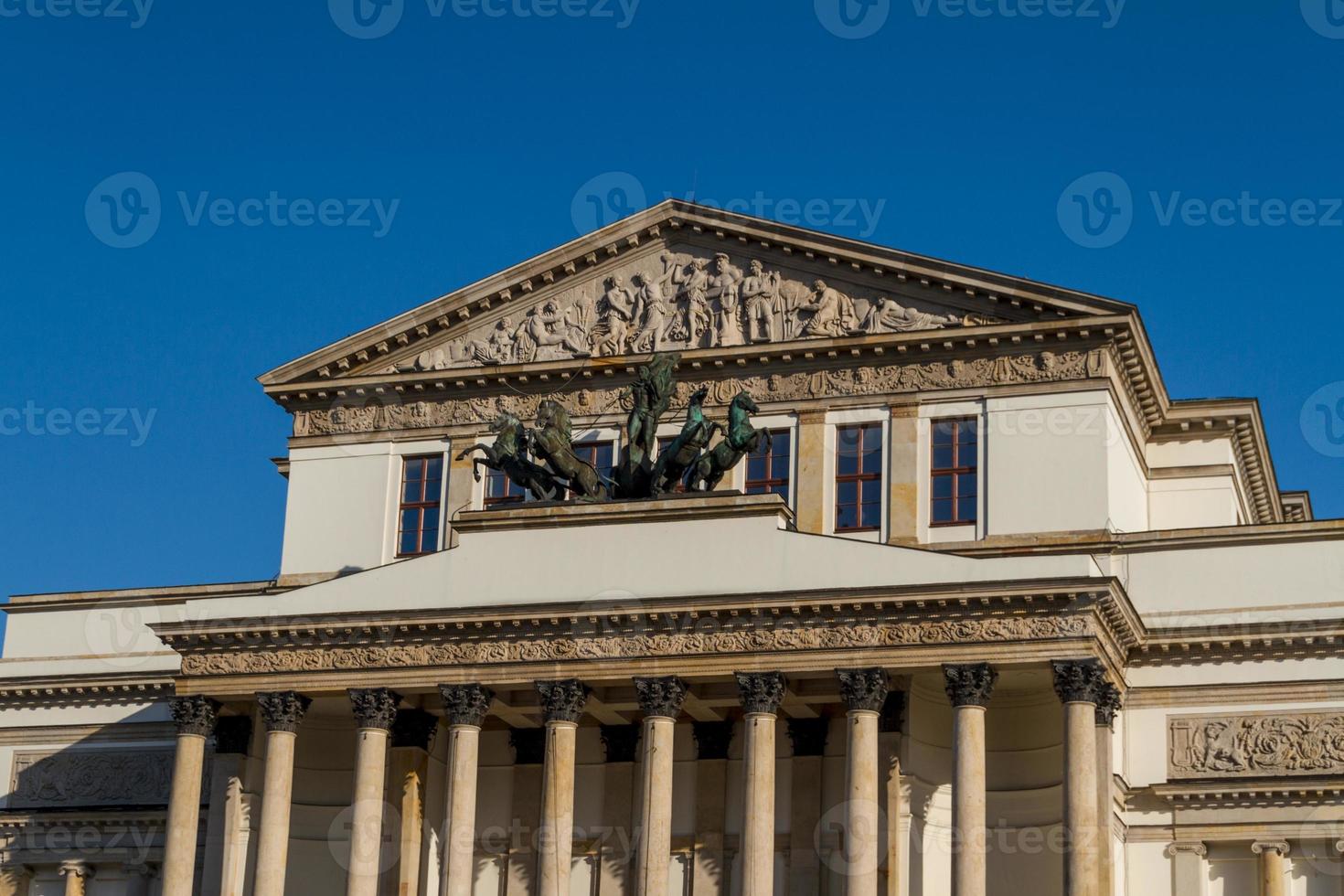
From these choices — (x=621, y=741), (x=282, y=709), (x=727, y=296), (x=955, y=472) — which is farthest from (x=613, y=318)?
(x=282, y=709)

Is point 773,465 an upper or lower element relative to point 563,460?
upper

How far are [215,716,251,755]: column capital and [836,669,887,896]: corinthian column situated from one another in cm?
1194

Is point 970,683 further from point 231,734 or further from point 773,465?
point 231,734

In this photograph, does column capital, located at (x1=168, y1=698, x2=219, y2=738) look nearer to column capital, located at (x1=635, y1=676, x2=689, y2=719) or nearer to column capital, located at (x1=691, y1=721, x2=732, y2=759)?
column capital, located at (x1=635, y1=676, x2=689, y2=719)

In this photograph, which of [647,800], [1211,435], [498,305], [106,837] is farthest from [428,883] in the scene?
[1211,435]

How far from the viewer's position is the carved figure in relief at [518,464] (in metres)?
39.7

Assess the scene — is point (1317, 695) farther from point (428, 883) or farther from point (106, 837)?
point (106, 837)

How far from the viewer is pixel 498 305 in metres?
43.9

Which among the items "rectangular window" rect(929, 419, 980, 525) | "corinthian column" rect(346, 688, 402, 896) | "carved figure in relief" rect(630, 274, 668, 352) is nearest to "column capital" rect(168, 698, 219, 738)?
"corinthian column" rect(346, 688, 402, 896)

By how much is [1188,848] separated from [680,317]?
14.0 meters

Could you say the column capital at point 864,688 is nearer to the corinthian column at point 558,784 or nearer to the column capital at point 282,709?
the corinthian column at point 558,784

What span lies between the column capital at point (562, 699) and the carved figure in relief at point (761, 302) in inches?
340

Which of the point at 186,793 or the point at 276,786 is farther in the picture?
the point at 186,793

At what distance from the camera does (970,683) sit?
3491 centimetres
